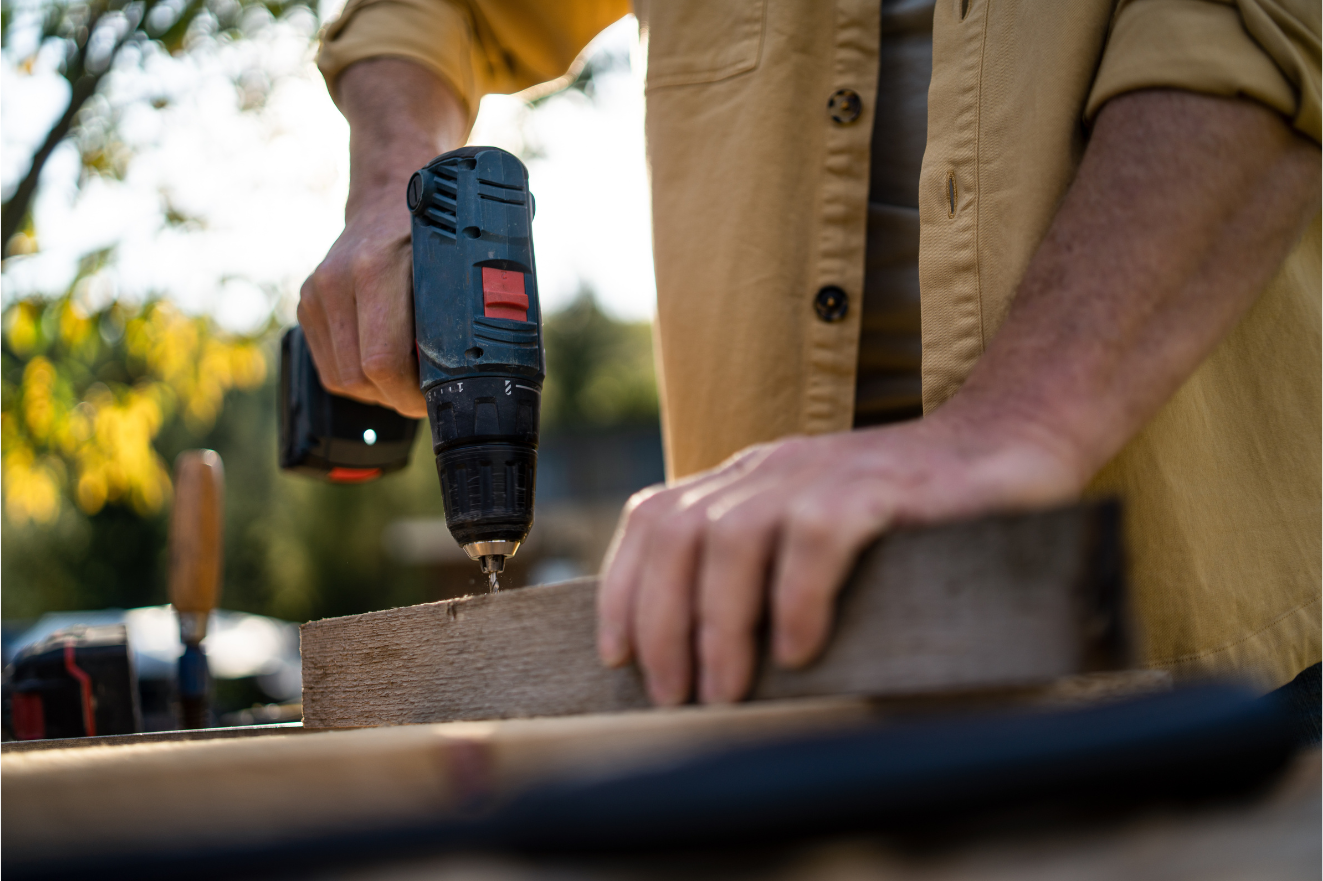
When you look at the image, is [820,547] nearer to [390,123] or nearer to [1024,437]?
[1024,437]

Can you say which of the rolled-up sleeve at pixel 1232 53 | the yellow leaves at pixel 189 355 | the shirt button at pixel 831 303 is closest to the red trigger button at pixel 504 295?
the shirt button at pixel 831 303

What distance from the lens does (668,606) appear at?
0.68m

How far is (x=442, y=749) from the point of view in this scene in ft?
1.97

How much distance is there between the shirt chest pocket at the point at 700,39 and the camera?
1.51 m

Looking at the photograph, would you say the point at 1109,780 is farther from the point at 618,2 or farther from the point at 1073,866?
the point at 618,2

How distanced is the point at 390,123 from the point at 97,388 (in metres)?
4.99

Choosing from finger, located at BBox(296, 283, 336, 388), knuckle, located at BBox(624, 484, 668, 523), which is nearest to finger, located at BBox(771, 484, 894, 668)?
knuckle, located at BBox(624, 484, 668, 523)

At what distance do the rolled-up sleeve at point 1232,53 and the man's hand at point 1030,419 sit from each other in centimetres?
2

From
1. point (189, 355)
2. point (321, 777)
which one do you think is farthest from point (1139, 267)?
point (189, 355)

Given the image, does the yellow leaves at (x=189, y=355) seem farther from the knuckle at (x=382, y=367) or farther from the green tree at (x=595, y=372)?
the green tree at (x=595, y=372)

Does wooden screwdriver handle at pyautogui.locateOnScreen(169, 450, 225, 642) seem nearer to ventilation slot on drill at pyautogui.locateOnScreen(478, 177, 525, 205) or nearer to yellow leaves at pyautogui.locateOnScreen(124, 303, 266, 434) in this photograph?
ventilation slot on drill at pyautogui.locateOnScreen(478, 177, 525, 205)

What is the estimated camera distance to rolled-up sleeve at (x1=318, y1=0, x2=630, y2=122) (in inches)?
72.2

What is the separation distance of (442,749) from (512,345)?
2.93ft

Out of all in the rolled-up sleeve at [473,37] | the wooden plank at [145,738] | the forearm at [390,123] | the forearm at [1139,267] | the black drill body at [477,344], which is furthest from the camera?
the rolled-up sleeve at [473,37]
